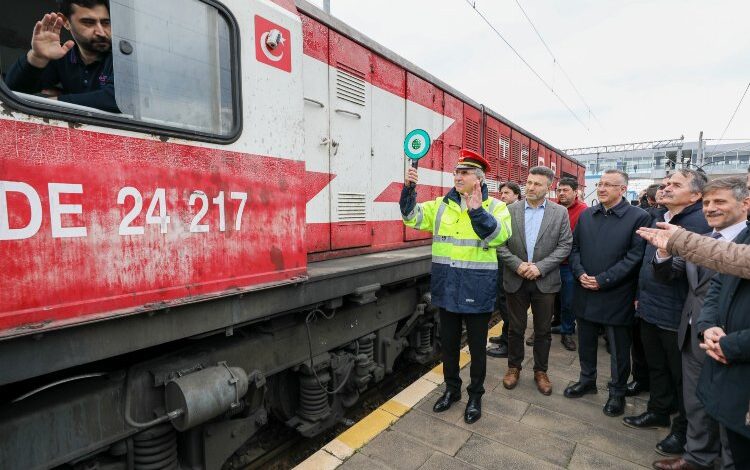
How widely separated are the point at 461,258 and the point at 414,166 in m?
0.77

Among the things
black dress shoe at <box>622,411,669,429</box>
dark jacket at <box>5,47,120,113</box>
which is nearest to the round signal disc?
dark jacket at <box>5,47,120,113</box>

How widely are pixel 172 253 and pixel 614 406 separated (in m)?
3.39

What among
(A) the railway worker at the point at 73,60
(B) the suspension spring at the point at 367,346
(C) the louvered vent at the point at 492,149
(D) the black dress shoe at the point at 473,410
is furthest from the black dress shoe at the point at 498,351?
(A) the railway worker at the point at 73,60

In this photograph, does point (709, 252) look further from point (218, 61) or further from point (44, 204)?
point (44, 204)

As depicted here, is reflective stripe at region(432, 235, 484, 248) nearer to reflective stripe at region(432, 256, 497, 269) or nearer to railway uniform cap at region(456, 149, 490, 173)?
reflective stripe at region(432, 256, 497, 269)

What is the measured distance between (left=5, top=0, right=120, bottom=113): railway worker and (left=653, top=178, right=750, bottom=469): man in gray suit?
3.10 meters

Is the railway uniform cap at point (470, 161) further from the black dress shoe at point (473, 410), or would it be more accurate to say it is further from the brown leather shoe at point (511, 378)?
the brown leather shoe at point (511, 378)

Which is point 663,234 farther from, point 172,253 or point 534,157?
point 534,157

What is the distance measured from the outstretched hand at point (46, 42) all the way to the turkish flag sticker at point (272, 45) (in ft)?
2.89

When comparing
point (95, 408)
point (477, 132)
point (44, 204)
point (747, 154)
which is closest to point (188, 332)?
point (95, 408)

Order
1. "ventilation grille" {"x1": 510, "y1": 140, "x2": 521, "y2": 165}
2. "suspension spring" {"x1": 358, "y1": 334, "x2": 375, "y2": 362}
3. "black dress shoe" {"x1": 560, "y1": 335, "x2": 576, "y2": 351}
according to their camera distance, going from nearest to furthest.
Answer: "suspension spring" {"x1": 358, "y1": 334, "x2": 375, "y2": 362}, "black dress shoe" {"x1": 560, "y1": 335, "x2": 576, "y2": 351}, "ventilation grille" {"x1": 510, "y1": 140, "x2": 521, "y2": 165}

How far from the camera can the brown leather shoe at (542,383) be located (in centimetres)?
347

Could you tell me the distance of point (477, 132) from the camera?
604 cm

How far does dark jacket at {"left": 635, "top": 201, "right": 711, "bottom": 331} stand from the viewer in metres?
2.72
